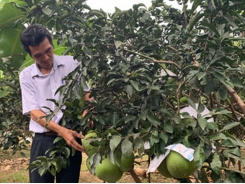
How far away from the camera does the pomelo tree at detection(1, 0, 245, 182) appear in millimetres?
1073

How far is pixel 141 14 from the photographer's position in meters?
1.59

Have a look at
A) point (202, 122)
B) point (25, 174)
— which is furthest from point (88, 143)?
point (25, 174)

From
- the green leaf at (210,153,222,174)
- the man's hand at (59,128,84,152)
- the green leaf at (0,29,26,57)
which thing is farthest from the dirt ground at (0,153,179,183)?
the green leaf at (210,153,222,174)

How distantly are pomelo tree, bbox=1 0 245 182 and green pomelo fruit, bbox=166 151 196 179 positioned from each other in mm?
43

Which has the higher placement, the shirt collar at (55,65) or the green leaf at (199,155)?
the shirt collar at (55,65)

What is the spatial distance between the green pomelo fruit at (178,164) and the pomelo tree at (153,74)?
4 cm

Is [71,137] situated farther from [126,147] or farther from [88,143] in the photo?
[126,147]

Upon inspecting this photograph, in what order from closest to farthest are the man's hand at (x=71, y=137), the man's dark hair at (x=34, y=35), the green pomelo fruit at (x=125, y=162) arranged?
1. the green pomelo fruit at (x=125, y=162)
2. the man's hand at (x=71, y=137)
3. the man's dark hair at (x=34, y=35)

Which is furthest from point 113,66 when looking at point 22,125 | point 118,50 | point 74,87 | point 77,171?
point 22,125

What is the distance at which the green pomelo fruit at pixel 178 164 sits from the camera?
1.15 metres

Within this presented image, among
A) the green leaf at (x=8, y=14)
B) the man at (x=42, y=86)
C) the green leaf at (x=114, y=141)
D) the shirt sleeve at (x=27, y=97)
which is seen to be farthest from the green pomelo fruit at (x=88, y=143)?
the green leaf at (x=8, y=14)

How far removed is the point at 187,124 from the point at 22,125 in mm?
1790

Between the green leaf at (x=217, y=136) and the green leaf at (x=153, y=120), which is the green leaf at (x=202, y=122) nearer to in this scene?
the green leaf at (x=217, y=136)

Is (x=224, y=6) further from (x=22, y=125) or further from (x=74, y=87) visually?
(x=22, y=125)
